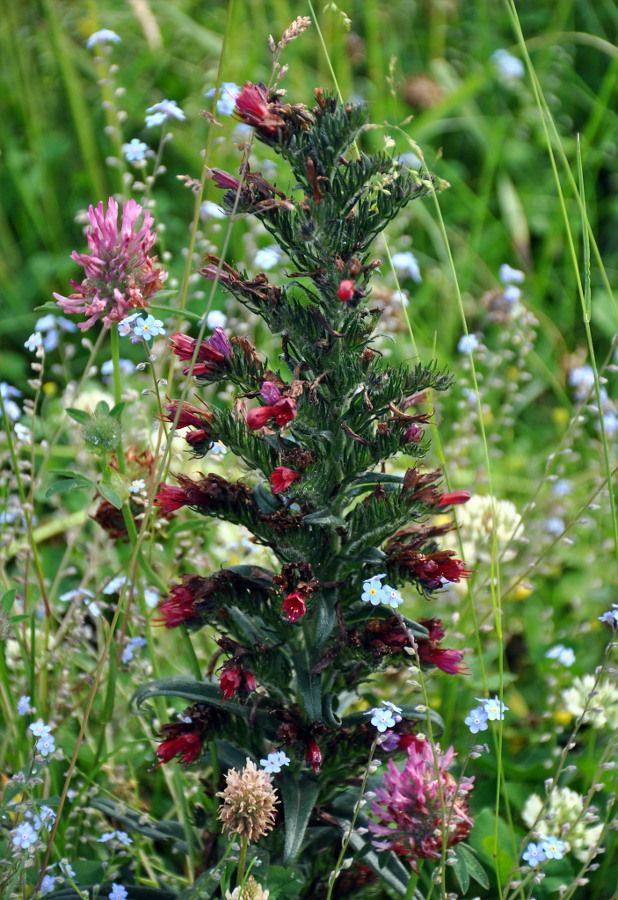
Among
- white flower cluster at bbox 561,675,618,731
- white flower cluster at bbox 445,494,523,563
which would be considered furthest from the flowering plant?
white flower cluster at bbox 445,494,523,563

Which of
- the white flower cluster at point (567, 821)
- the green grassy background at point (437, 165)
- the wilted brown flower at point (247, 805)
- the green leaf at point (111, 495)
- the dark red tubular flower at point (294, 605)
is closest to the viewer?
the wilted brown flower at point (247, 805)

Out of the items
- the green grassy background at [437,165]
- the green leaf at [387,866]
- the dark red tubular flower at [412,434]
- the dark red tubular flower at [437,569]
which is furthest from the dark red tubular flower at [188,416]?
the green grassy background at [437,165]

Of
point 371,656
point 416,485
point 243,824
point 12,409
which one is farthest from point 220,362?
point 12,409

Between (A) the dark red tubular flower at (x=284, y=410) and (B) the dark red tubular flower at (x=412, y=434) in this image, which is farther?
(B) the dark red tubular flower at (x=412, y=434)

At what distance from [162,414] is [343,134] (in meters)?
0.59

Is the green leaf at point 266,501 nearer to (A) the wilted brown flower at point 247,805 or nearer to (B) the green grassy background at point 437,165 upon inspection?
(A) the wilted brown flower at point 247,805

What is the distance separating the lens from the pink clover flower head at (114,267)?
4.90ft

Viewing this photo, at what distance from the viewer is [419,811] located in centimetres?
145

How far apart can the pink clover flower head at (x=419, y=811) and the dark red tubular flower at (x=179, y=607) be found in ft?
1.56

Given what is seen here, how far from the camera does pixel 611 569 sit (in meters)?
2.84

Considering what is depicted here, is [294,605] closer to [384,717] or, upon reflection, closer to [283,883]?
[384,717]

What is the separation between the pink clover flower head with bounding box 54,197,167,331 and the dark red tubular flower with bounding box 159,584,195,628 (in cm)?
52

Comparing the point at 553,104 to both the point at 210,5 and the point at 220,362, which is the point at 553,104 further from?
the point at 220,362

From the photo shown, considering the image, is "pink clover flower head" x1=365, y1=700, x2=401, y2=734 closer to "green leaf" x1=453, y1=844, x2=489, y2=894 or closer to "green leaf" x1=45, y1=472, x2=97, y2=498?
"green leaf" x1=453, y1=844, x2=489, y2=894
